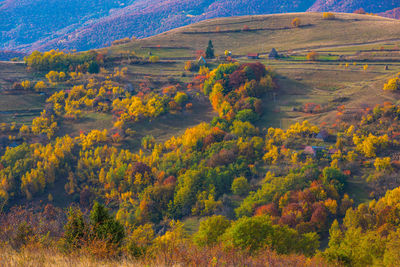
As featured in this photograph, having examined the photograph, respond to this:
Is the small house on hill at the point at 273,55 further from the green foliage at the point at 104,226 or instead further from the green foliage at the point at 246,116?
the green foliage at the point at 104,226

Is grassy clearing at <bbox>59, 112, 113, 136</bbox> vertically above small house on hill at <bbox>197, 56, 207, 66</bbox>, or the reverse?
small house on hill at <bbox>197, 56, 207, 66</bbox>

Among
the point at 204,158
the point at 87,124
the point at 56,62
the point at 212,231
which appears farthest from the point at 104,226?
the point at 56,62

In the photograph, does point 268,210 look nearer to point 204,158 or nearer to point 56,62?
point 204,158

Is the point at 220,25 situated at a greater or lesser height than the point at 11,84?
greater

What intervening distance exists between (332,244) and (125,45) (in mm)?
76492

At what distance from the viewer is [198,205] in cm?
3559

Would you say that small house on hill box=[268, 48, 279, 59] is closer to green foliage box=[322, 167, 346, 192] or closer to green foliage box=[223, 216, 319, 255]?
green foliage box=[322, 167, 346, 192]

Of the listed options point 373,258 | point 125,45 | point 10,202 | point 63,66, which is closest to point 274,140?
point 373,258

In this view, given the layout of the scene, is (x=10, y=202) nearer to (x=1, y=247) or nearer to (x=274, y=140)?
(x=1, y=247)

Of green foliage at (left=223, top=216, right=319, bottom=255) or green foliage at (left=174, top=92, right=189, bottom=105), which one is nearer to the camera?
green foliage at (left=223, top=216, right=319, bottom=255)

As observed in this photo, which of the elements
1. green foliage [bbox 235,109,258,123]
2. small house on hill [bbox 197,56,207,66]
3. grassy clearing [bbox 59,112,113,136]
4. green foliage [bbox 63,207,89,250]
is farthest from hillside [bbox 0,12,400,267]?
small house on hill [bbox 197,56,207,66]

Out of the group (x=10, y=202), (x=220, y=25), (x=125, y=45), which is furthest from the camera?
(x=220, y=25)

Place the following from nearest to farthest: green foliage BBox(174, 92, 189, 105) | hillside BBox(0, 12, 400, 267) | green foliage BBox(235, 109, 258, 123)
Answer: hillside BBox(0, 12, 400, 267)
green foliage BBox(235, 109, 258, 123)
green foliage BBox(174, 92, 189, 105)

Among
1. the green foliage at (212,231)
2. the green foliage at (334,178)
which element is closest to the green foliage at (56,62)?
the green foliage at (334,178)
